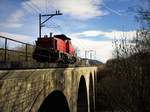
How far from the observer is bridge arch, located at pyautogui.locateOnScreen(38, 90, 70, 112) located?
1546 centimetres

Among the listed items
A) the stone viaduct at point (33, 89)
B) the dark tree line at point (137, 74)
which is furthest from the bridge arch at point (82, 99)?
the stone viaduct at point (33, 89)

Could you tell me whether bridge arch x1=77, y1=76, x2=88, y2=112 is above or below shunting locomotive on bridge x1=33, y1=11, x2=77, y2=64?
below

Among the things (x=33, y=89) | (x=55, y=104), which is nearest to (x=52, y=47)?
(x=55, y=104)

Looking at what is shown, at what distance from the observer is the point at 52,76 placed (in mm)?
12469

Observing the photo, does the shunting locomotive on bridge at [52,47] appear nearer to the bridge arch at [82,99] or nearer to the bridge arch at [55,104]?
the bridge arch at [55,104]

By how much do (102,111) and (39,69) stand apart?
36.5 meters

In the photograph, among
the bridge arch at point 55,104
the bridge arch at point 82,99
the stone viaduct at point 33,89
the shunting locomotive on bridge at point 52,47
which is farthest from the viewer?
the bridge arch at point 82,99

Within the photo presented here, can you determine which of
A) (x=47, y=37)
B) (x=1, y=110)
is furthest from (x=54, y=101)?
(x=1, y=110)

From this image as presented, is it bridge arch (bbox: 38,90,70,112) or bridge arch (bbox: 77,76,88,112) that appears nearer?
bridge arch (bbox: 38,90,70,112)

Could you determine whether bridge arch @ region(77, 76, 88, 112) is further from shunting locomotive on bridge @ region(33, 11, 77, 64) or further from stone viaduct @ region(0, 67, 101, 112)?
stone viaduct @ region(0, 67, 101, 112)

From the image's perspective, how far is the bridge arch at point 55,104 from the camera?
15.5 meters

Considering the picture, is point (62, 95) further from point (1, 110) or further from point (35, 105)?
point (1, 110)

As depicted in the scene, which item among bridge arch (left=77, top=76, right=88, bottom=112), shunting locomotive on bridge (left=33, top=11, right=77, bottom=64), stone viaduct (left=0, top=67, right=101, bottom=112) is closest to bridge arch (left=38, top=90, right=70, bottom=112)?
stone viaduct (left=0, top=67, right=101, bottom=112)

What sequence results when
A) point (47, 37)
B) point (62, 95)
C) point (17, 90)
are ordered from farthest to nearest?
point (47, 37) → point (62, 95) → point (17, 90)
